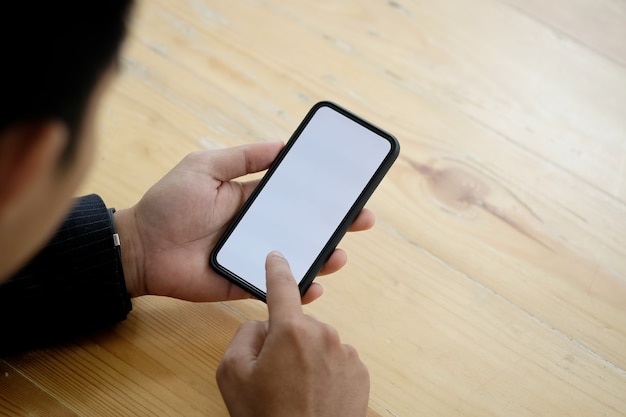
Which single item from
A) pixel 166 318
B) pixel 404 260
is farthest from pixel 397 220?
pixel 166 318

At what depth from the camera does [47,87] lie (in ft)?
0.89

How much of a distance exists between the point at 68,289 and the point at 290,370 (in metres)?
0.22

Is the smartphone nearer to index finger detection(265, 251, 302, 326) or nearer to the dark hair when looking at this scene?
index finger detection(265, 251, 302, 326)

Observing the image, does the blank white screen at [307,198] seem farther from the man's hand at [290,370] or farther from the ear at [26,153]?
the ear at [26,153]

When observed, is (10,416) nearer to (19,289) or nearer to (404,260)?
(19,289)

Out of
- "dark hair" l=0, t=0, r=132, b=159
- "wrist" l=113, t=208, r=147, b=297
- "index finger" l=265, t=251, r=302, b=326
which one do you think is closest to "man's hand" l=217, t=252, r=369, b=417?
"index finger" l=265, t=251, r=302, b=326

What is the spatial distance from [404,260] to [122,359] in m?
0.28

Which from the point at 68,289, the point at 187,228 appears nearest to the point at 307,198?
the point at 187,228

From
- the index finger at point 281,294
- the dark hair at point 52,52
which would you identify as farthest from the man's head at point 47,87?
the index finger at point 281,294

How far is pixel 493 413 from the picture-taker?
58 cm

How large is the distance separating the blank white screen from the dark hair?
1.06 feet

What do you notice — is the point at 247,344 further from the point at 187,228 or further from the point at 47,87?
the point at 47,87

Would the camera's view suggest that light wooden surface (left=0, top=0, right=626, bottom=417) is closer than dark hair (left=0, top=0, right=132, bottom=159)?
No

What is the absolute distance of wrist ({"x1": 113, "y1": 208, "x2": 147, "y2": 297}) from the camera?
58 cm
